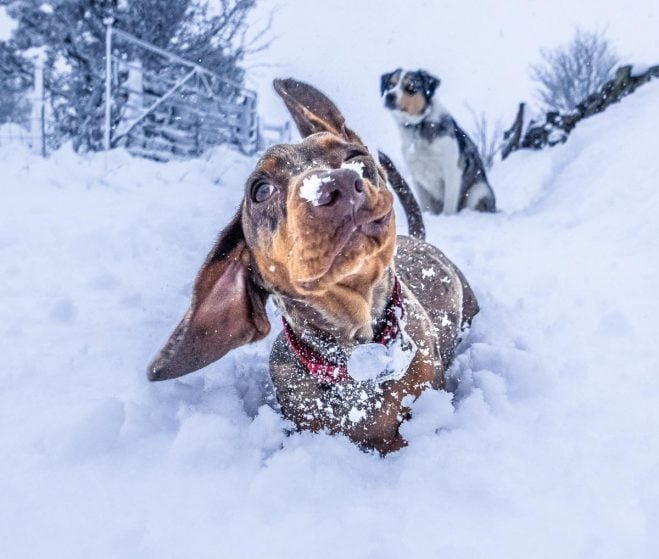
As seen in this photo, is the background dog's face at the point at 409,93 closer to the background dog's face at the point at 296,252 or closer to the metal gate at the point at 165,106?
the metal gate at the point at 165,106

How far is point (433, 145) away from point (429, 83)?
0.77 metres

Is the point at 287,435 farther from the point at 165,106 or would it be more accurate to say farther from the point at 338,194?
the point at 165,106

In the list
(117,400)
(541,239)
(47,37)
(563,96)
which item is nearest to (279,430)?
(117,400)

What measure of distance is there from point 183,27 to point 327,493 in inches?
549

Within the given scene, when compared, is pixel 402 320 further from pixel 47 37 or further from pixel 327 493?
pixel 47 37

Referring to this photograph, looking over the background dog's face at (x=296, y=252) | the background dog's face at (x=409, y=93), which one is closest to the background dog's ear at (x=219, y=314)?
the background dog's face at (x=296, y=252)

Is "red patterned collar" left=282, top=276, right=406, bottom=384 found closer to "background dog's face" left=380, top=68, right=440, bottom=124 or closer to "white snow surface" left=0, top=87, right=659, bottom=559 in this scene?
"white snow surface" left=0, top=87, right=659, bottom=559

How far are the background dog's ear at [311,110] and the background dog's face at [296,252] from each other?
281 mm

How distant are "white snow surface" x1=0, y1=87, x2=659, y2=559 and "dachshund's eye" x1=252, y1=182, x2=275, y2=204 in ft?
2.42

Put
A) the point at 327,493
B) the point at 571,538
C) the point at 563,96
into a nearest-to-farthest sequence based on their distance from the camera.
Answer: the point at 571,538, the point at 327,493, the point at 563,96

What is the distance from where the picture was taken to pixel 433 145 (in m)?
7.06

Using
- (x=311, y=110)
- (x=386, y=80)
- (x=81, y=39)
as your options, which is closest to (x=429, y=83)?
(x=386, y=80)

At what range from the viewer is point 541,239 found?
14.8ft

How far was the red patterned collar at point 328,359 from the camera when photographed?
178cm
